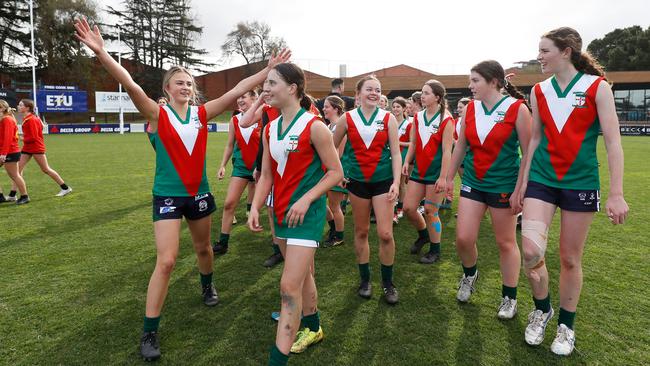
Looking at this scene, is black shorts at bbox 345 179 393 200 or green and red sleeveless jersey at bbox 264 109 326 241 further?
black shorts at bbox 345 179 393 200

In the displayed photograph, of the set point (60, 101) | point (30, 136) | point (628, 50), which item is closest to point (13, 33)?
point (60, 101)

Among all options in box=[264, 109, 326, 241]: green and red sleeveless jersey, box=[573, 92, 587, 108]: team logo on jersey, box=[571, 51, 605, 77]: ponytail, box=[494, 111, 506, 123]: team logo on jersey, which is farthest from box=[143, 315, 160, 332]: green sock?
box=[571, 51, 605, 77]: ponytail

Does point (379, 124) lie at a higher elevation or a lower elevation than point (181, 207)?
higher

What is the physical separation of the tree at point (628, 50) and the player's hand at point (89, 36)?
58.9 meters

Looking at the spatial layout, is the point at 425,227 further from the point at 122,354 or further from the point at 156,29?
the point at 156,29

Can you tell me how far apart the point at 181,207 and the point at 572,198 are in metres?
2.96

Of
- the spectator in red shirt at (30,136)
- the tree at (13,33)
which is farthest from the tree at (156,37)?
the spectator in red shirt at (30,136)

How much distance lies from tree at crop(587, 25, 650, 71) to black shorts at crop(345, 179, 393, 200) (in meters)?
57.0

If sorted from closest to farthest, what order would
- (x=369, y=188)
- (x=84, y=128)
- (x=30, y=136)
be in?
(x=369, y=188), (x=30, y=136), (x=84, y=128)

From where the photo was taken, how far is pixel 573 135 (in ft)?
10.2

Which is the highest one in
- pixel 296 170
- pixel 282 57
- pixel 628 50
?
pixel 628 50

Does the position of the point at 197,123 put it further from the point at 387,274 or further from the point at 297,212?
the point at 387,274

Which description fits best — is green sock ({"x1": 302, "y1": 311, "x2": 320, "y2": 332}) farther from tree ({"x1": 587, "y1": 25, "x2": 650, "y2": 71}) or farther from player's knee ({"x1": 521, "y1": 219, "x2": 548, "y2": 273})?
tree ({"x1": 587, "y1": 25, "x2": 650, "y2": 71})

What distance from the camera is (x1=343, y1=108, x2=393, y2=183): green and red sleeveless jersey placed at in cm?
427
